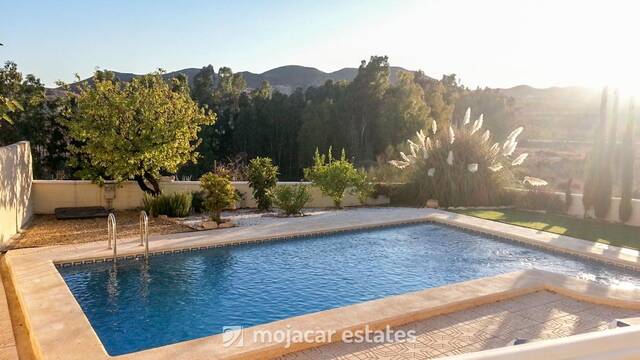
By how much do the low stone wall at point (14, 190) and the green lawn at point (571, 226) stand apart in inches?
484

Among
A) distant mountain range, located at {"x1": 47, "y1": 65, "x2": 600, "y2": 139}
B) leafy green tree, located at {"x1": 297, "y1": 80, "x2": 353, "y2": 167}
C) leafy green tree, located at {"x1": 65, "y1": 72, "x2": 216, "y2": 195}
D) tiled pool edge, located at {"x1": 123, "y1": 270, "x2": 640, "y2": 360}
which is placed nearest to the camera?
tiled pool edge, located at {"x1": 123, "y1": 270, "x2": 640, "y2": 360}

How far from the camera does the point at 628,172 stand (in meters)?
13.2

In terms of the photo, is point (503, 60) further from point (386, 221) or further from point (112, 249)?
point (112, 249)

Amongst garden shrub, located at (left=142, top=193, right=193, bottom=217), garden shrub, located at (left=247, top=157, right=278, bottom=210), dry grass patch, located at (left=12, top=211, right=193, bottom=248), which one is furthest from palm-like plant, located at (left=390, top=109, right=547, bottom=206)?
dry grass patch, located at (left=12, top=211, right=193, bottom=248)

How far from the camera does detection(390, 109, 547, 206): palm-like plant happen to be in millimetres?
16031

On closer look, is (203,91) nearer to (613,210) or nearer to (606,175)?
(606,175)

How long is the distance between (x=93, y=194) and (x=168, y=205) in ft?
7.64

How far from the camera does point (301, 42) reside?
18000mm

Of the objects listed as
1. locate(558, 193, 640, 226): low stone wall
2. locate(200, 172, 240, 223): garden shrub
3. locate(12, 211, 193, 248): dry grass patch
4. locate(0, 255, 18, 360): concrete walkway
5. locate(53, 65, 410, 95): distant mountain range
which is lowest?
locate(0, 255, 18, 360): concrete walkway

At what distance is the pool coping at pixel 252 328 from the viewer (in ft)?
15.6

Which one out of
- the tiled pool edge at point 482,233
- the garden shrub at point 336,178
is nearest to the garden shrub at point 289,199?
the garden shrub at point 336,178

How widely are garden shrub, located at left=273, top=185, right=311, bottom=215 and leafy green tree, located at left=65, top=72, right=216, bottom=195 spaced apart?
3094 mm

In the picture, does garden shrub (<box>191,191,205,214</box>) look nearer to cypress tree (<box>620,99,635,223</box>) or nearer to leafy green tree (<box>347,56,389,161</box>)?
cypress tree (<box>620,99,635,223</box>)

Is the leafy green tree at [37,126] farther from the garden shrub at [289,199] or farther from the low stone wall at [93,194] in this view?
the garden shrub at [289,199]
